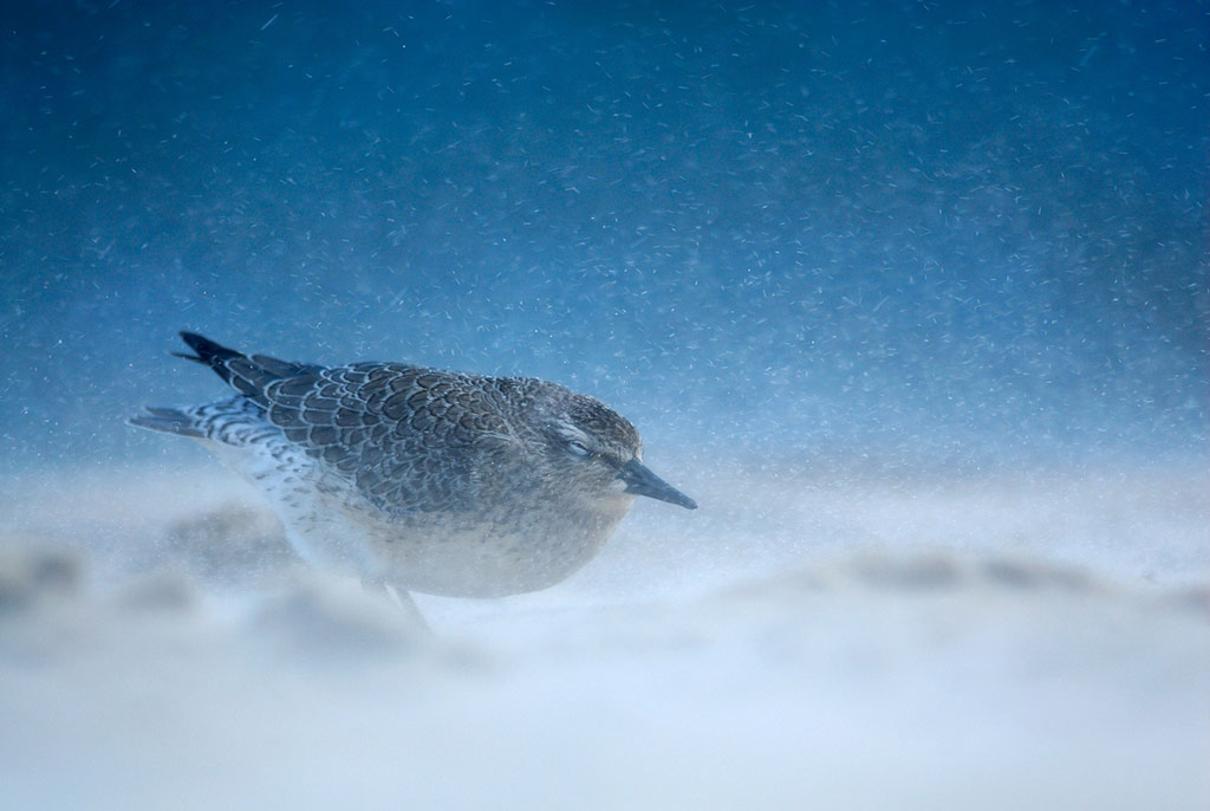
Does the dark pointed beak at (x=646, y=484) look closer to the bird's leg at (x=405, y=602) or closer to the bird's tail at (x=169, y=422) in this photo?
the bird's leg at (x=405, y=602)

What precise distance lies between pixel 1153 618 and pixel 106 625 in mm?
A: 2189

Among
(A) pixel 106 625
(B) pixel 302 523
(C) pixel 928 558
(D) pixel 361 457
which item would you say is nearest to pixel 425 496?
(D) pixel 361 457

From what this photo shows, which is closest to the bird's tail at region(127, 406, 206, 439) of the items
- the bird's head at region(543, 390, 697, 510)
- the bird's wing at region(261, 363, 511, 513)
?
the bird's wing at region(261, 363, 511, 513)

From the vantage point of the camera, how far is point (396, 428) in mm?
2250

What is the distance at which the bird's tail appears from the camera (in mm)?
2379

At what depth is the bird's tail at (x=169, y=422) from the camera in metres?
2.38

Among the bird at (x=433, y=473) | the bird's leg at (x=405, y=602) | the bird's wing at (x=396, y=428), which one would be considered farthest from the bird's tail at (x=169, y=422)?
the bird's leg at (x=405, y=602)

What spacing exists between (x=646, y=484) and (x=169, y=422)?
120 cm

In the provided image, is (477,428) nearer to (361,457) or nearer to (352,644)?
(361,457)

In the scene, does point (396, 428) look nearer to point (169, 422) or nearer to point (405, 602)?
point (405, 602)

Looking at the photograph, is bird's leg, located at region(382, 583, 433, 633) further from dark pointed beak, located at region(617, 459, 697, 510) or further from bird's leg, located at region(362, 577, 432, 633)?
dark pointed beak, located at region(617, 459, 697, 510)

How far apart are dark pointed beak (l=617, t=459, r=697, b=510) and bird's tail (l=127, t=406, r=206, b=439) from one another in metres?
1.05

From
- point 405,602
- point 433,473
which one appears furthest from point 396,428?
point 405,602

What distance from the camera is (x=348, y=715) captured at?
→ 68.9 inches
